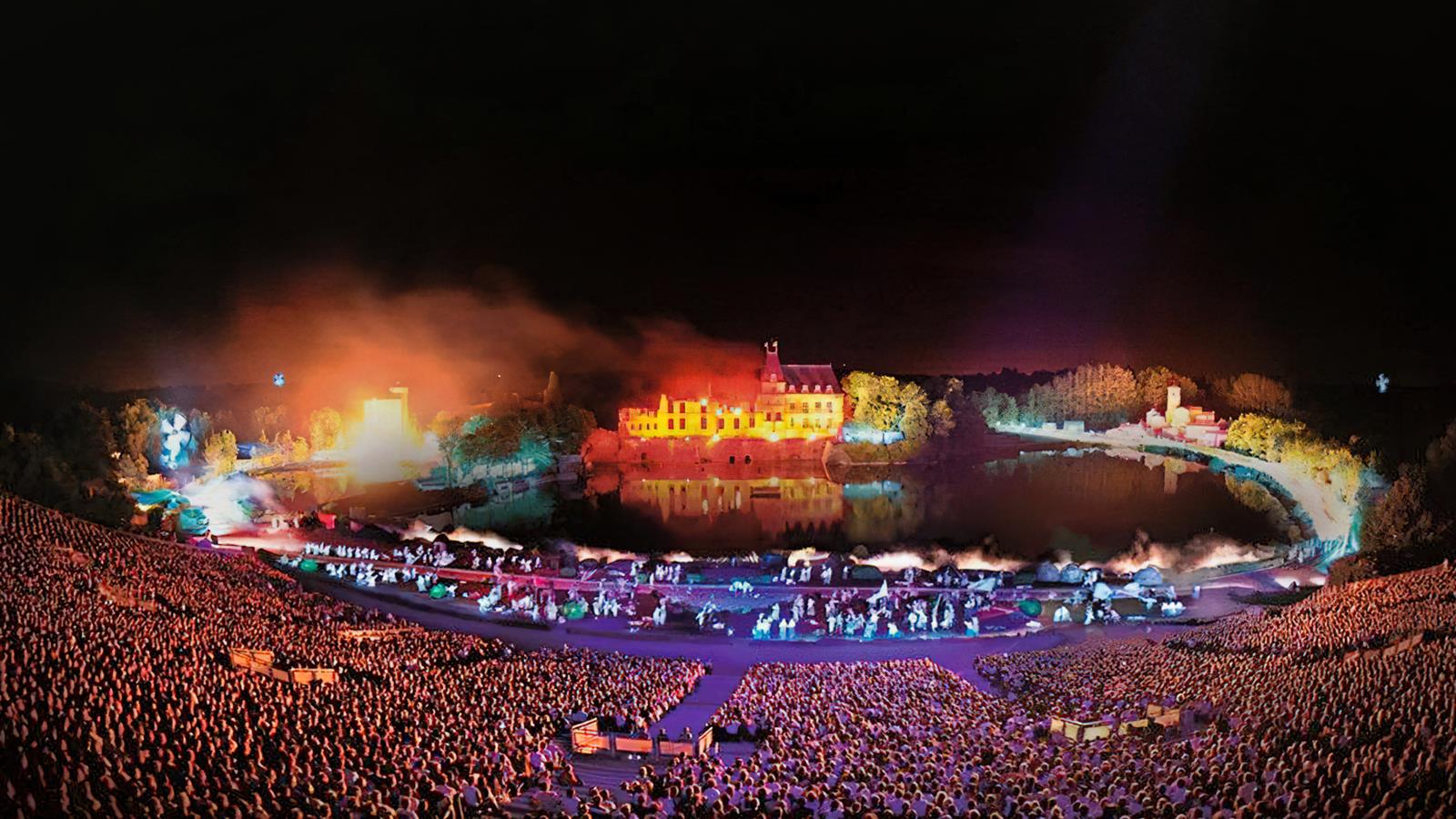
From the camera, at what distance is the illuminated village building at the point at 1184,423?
82.4 m

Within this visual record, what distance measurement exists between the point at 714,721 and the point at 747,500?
4288 cm

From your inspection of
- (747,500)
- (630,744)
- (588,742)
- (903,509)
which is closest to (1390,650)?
(630,744)

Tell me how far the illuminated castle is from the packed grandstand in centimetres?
5926

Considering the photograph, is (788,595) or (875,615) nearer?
(875,615)

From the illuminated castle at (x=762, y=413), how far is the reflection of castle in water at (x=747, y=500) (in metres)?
11.8

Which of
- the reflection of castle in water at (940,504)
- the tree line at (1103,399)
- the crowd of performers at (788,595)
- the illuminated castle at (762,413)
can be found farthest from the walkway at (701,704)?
the tree line at (1103,399)

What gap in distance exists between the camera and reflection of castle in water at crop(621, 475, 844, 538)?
49.5m

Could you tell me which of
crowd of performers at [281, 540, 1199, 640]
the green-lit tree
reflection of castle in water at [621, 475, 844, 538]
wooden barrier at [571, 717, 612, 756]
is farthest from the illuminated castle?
wooden barrier at [571, 717, 612, 756]

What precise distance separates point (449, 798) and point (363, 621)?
42.3 feet

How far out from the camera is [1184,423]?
89125 millimetres

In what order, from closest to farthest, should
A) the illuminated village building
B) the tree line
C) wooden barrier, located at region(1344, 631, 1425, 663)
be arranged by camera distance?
wooden barrier, located at region(1344, 631, 1425, 663), the illuminated village building, the tree line

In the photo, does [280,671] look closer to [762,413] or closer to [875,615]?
[875,615]

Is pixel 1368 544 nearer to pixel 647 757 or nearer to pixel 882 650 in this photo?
pixel 882 650

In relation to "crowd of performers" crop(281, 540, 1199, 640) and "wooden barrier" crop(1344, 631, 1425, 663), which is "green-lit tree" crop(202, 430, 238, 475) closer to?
"crowd of performers" crop(281, 540, 1199, 640)
